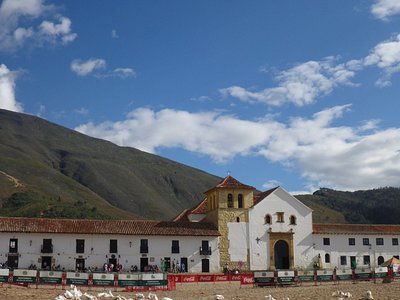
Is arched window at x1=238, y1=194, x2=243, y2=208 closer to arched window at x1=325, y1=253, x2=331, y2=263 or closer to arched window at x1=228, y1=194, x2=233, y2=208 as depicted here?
arched window at x1=228, y1=194, x2=233, y2=208

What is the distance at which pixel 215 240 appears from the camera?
49281mm

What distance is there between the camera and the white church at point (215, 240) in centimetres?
4475

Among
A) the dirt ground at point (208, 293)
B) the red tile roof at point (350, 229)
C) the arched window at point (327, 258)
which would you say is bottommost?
the dirt ground at point (208, 293)

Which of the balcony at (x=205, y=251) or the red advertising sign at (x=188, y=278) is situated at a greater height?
the balcony at (x=205, y=251)

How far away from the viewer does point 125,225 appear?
1877 inches

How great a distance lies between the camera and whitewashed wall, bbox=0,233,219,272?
145 ft

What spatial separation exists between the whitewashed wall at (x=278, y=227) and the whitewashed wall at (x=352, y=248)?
1.23 m

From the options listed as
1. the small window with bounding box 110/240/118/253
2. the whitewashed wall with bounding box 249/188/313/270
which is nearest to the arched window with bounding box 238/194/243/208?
the whitewashed wall with bounding box 249/188/313/270

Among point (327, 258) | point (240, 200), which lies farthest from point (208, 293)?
point (327, 258)

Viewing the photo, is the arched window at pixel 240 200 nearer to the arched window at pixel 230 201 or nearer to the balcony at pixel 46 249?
the arched window at pixel 230 201

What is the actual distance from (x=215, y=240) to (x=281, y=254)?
673 centimetres

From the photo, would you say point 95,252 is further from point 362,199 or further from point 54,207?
point 362,199

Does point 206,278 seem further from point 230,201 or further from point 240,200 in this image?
point 240,200

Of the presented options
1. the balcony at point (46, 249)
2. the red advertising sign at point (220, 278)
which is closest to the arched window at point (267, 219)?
the red advertising sign at point (220, 278)
